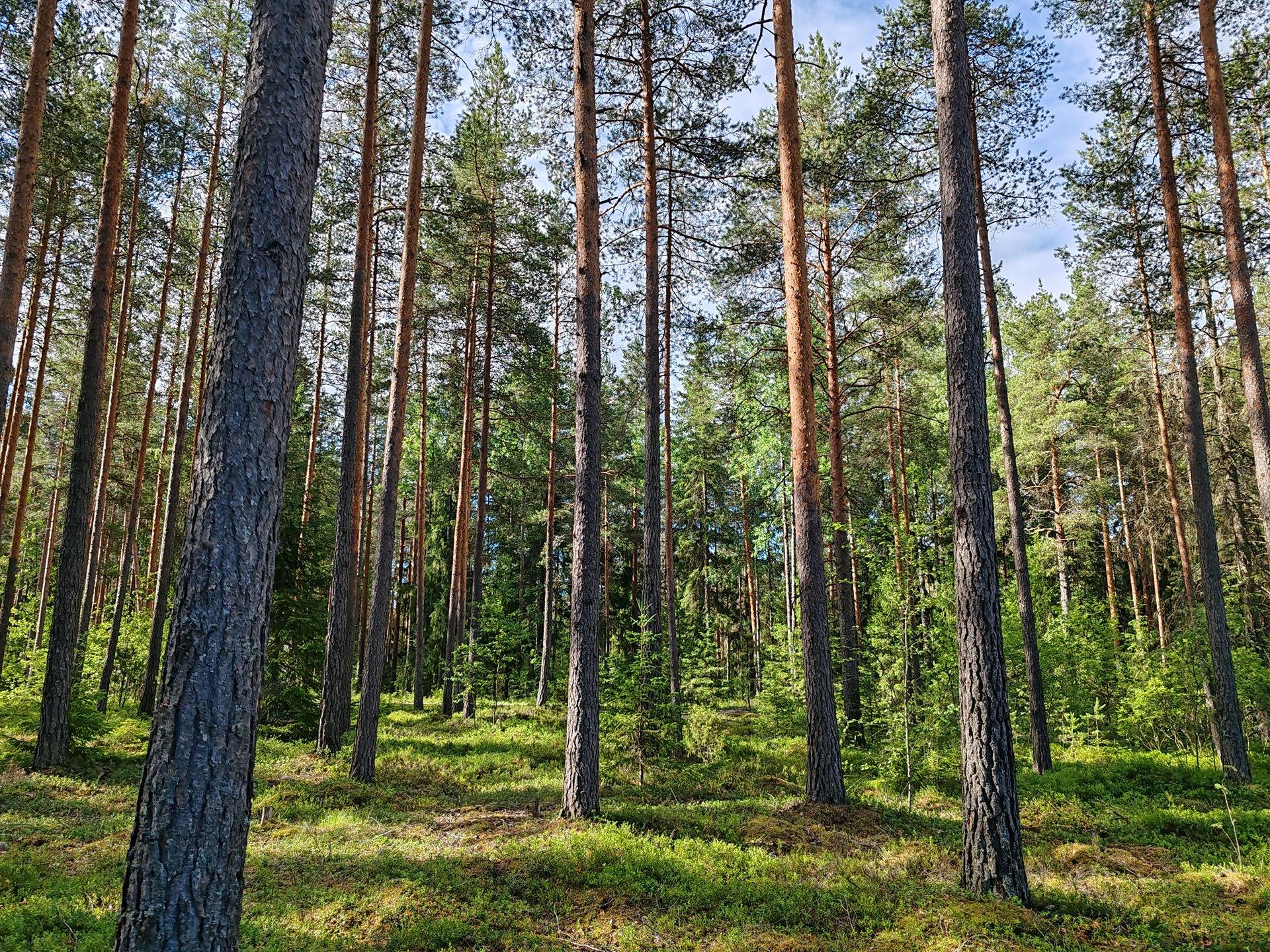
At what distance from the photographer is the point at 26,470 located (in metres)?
15.9

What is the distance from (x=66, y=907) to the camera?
497cm

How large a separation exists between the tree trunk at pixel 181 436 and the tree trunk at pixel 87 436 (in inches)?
128

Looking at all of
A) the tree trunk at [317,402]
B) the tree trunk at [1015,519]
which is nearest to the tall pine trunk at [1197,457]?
the tree trunk at [1015,519]

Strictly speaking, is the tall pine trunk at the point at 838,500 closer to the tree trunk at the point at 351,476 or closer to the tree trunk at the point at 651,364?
the tree trunk at the point at 651,364

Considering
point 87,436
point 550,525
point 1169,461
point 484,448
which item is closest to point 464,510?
point 484,448

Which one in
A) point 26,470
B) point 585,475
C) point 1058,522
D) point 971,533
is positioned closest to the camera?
point 971,533

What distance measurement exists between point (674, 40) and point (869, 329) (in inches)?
274

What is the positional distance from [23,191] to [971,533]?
1202cm

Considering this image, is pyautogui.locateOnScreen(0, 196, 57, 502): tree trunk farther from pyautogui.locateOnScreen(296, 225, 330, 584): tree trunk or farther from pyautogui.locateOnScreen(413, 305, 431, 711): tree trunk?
pyautogui.locateOnScreen(413, 305, 431, 711): tree trunk

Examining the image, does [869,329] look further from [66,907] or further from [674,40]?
[66,907]

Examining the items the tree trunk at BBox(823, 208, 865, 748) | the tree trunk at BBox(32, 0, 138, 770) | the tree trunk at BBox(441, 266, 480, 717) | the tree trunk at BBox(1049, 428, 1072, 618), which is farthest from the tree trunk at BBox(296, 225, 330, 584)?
the tree trunk at BBox(1049, 428, 1072, 618)

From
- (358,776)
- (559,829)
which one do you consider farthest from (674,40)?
(358,776)

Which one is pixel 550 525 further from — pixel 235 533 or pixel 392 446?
pixel 235 533

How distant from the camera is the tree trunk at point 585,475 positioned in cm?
775
